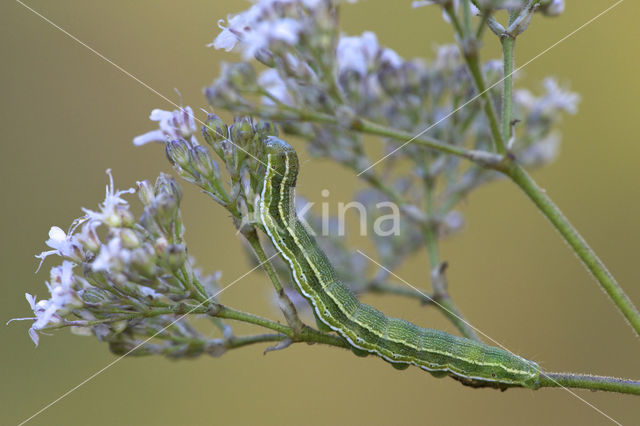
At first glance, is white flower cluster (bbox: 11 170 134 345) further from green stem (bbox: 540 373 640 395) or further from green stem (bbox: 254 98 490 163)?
green stem (bbox: 540 373 640 395)

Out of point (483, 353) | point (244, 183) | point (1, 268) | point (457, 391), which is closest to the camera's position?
point (483, 353)

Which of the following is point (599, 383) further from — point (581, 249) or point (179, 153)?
point (179, 153)

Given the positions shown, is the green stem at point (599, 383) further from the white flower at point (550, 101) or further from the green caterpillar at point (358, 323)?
the white flower at point (550, 101)

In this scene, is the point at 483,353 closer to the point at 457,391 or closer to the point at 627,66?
the point at 457,391

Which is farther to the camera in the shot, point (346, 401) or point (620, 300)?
point (346, 401)

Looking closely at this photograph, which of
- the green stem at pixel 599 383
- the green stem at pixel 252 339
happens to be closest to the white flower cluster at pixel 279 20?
the green stem at pixel 252 339

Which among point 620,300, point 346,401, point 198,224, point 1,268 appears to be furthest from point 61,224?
point 620,300
